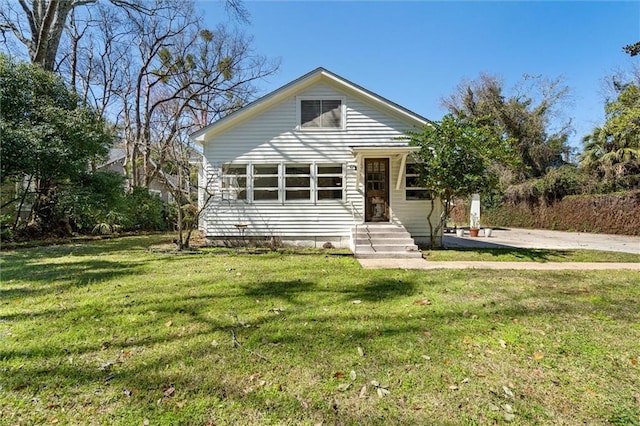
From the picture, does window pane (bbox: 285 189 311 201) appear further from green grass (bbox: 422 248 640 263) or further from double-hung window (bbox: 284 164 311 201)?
green grass (bbox: 422 248 640 263)

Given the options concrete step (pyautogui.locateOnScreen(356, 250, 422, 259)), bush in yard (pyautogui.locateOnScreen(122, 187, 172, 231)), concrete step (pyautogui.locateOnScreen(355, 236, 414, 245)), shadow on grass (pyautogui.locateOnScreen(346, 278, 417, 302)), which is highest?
bush in yard (pyautogui.locateOnScreen(122, 187, 172, 231))

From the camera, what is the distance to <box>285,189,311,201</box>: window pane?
1040 centimetres

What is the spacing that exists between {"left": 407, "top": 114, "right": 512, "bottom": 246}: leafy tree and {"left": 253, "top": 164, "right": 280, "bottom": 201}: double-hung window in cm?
469

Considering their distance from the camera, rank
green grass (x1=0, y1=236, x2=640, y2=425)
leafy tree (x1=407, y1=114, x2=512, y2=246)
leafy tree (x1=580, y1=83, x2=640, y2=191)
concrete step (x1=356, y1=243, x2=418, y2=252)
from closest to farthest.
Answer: green grass (x1=0, y1=236, x2=640, y2=425), leafy tree (x1=407, y1=114, x2=512, y2=246), concrete step (x1=356, y1=243, x2=418, y2=252), leafy tree (x1=580, y1=83, x2=640, y2=191)

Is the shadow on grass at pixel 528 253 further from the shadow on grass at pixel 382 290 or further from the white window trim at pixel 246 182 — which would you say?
the white window trim at pixel 246 182

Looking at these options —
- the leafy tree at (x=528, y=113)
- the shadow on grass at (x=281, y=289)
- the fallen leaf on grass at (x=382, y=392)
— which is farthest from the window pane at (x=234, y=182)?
the leafy tree at (x=528, y=113)

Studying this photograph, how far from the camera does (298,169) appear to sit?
10.4 meters

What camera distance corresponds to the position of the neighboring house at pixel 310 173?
10.3 meters

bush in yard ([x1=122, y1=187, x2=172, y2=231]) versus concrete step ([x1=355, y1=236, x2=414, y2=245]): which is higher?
bush in yard ([x1=122, y1=187, x2=172, y2=231])

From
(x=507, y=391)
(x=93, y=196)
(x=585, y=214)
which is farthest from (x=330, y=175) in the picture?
(x=585, y=214)

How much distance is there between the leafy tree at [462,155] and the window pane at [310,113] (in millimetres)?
3478

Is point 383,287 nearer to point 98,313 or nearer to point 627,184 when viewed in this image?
point 98,313

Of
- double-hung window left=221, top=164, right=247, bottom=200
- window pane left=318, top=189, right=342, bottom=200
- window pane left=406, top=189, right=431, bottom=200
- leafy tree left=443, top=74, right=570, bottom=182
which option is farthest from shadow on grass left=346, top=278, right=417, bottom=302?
leafy tree left=443, top=74, right=570, bottom=182

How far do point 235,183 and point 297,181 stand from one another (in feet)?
6.88
